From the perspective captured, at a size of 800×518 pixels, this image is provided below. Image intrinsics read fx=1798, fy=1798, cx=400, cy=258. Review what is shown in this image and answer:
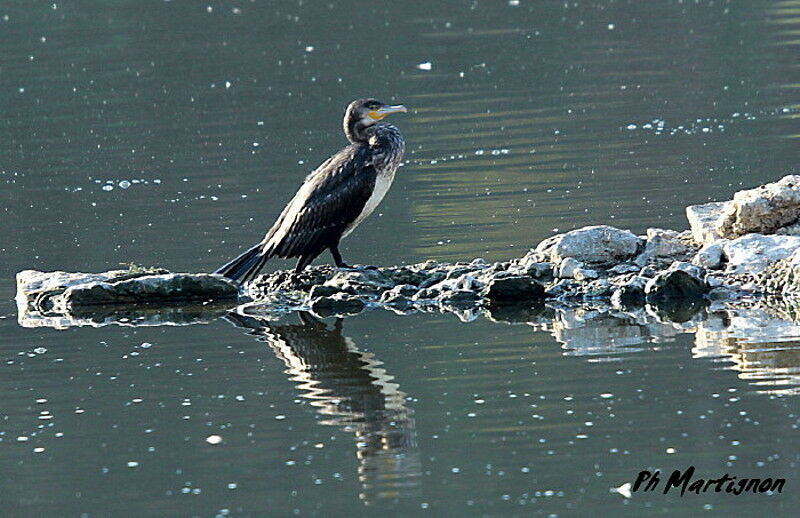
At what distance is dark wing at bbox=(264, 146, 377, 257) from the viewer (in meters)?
13.8

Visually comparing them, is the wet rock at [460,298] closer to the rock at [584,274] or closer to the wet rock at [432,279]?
the wet rock at [432,279]

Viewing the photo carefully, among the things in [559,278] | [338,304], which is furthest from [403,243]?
[559,278]

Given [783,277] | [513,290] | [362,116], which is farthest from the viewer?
[362,116]

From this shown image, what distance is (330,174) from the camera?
13820mm

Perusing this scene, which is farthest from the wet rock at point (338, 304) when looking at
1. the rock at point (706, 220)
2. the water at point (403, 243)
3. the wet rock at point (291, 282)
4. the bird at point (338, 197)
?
the rock at point (706, 220)

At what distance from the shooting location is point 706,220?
44.6 feet

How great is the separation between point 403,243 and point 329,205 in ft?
5.84

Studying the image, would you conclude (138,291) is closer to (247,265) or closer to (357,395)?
Answer: (247,265)

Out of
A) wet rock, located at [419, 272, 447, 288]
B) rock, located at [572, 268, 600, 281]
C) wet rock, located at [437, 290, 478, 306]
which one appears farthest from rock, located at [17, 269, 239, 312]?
rock, located at [572, 268, 600, 281]

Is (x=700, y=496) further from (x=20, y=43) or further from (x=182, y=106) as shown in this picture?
(x=20, y=43)

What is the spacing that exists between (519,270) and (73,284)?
3567mm

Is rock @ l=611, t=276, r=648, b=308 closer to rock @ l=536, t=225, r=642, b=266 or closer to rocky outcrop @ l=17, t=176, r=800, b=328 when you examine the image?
rocky outcrop @ l=17, t=176, r=800, b=328

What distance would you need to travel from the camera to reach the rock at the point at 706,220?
13.5 metres

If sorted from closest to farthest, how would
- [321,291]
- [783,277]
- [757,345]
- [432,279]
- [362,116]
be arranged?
[757,345] < [783,277] < [321,291] < [432,279] < [362,116]
